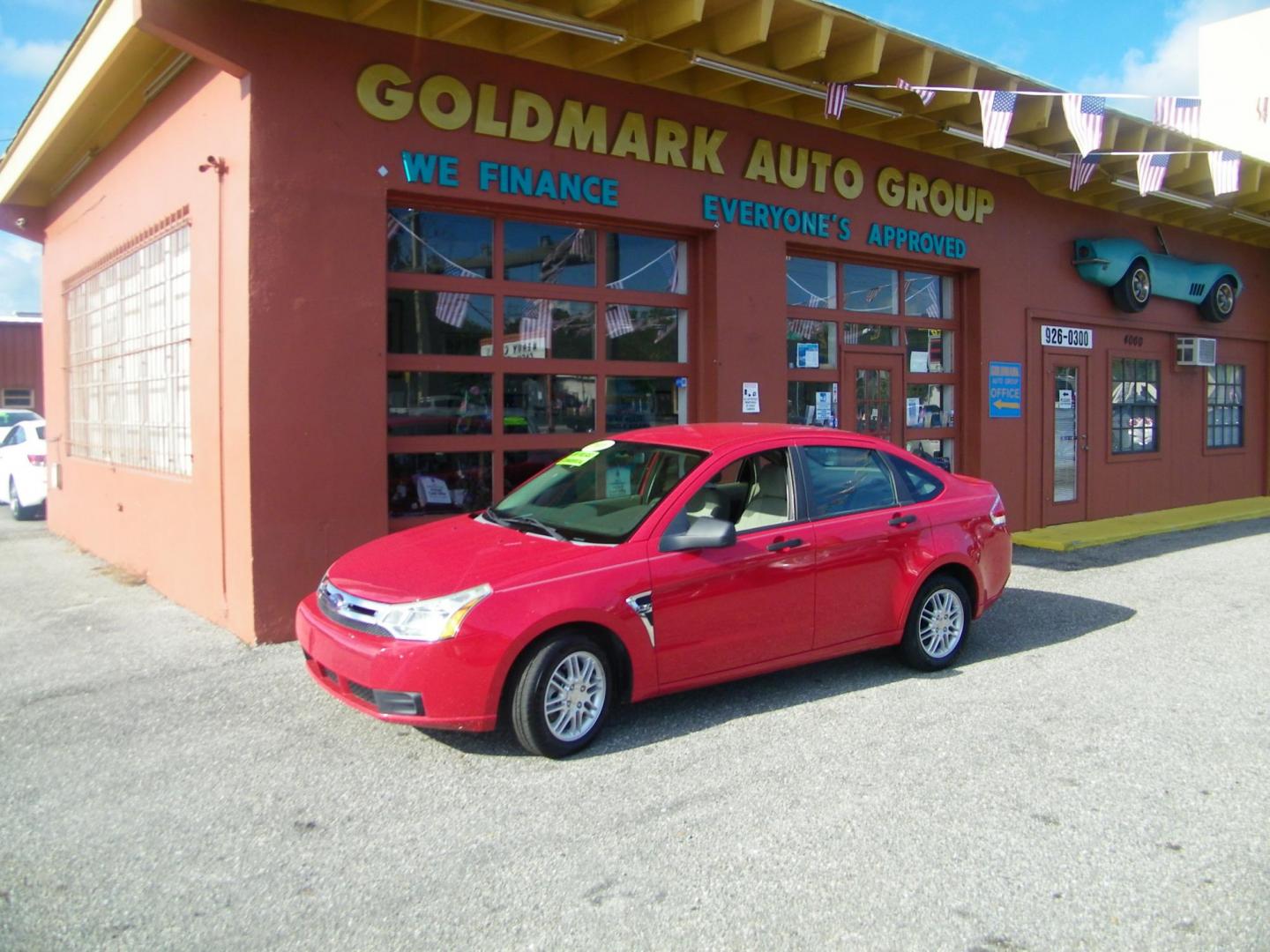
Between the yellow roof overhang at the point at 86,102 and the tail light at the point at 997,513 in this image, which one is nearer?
the tail light at the point at 997,513

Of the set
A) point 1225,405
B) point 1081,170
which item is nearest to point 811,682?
point 1081,170

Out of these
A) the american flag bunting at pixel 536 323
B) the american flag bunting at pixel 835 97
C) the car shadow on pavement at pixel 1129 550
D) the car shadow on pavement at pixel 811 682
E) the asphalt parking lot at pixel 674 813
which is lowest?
the asphalt parking lot at pixel 674 813

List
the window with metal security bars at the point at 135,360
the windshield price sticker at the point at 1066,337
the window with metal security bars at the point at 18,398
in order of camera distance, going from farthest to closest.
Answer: the window with metal security bars at the point at 18,398 < the windshield price sticker at the point at 1066,337 < the window with metal security bars at the point at 135,360

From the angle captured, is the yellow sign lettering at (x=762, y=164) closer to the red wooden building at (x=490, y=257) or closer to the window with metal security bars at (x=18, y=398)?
the red wooden building at (x=490, y=257)

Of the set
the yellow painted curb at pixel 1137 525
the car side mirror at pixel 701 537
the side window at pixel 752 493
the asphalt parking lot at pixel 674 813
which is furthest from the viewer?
the yellow painted curb at pixel 1137 525

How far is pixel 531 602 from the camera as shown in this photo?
15.0ft

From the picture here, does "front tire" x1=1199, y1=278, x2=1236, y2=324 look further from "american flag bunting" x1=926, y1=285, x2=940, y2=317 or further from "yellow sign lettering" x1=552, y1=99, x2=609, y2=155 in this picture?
"yellow sign lettering" x1=552, y1=99, x2=609, y2=155

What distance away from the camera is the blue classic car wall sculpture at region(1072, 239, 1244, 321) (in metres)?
12.8

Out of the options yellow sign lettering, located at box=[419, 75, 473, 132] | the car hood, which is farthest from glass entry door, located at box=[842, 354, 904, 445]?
A: the car hood

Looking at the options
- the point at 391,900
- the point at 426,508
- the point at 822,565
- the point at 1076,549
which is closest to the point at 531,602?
the point at 391,900

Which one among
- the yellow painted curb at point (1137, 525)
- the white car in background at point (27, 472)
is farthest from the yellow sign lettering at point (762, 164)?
the white car in background at point (27, 472)

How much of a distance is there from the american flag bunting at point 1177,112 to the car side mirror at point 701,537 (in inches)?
257

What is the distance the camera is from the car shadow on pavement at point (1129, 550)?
10188 millimetres

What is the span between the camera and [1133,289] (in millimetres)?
13375
